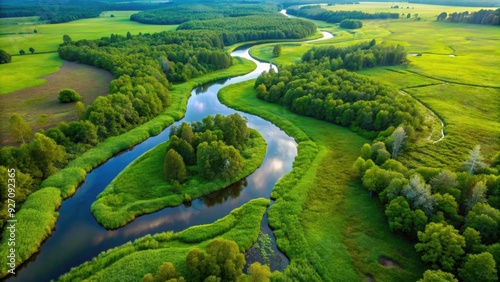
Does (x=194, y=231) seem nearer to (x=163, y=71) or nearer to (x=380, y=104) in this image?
(x=380, y=104)

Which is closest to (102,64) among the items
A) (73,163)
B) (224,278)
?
(73,163)

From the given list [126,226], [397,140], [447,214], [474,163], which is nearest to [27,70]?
[126,226]

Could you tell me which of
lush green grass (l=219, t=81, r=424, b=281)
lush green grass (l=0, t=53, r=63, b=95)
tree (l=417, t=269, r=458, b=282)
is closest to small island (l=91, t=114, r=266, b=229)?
lush green grass (l=219, t=81, r=424, b=281)

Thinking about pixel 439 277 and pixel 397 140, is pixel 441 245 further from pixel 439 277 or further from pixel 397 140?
pixel 397 140

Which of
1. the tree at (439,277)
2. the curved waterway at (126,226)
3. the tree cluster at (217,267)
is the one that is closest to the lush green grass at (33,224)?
the curved waterway at (126,226)

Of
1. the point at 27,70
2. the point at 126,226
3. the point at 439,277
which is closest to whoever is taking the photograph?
the point at 439,277
